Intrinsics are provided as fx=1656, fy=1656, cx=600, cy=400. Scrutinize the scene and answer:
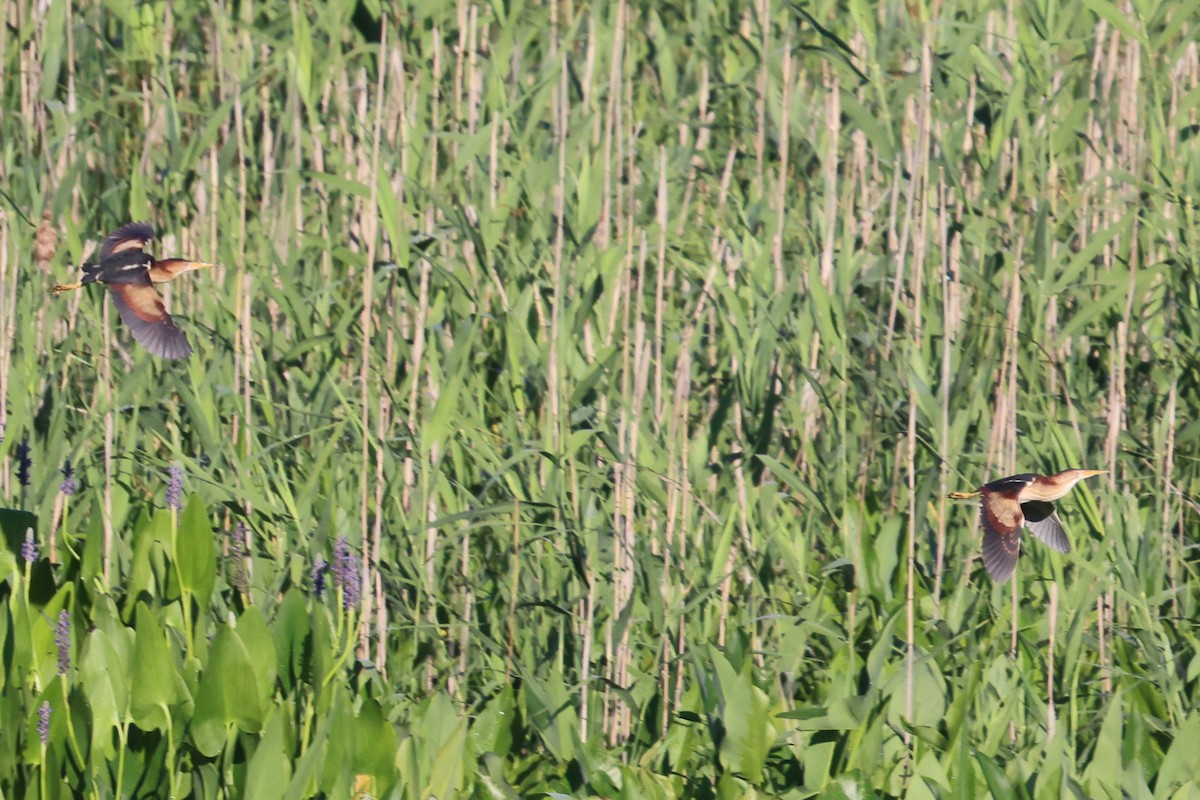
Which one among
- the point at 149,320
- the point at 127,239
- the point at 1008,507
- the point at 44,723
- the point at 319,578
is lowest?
the point at 44,723

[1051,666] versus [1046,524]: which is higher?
[1046,524]

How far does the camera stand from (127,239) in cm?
278

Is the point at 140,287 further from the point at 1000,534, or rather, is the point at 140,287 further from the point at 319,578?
the point at 1000,534

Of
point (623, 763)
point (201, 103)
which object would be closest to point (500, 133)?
point (201, 103)

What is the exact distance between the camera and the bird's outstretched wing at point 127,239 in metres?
2.75

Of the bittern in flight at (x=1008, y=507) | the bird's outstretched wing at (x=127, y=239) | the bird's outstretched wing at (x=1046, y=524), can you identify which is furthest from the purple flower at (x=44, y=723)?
the bird's outstretched wing at (x=1046, y=524)

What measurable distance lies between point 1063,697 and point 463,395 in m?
1.18

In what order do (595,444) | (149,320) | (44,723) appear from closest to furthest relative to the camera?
1. (44,723)
2. (149,320)
3. (595,444)

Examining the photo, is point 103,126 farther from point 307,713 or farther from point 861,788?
point 861,788

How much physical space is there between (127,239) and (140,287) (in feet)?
0.44

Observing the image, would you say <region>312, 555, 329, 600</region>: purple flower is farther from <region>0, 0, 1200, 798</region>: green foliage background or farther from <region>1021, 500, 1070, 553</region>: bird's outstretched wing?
<region>1021, 500, 1070, 553</region>: bird's outstretched wing

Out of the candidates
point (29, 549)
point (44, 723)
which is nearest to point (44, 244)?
point (29, 549)

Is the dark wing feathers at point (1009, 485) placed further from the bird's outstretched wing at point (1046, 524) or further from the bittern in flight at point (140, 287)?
the bittern in flight at point (140, 287)

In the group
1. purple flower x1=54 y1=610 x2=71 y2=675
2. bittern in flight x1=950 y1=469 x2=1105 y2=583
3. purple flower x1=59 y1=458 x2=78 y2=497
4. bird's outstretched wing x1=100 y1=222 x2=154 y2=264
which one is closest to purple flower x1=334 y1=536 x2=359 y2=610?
purple flower x1=54 y1=610 x2=71 y2=675
